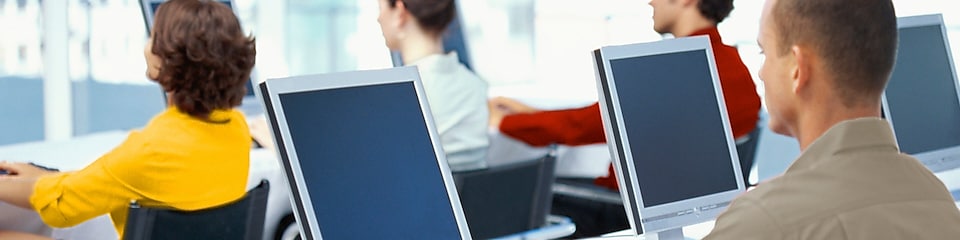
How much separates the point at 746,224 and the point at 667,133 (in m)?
0.86

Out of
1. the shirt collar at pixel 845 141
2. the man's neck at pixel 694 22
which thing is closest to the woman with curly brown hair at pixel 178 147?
the man's neck at pixel 694 22

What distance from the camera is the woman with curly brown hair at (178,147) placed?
7.43ft

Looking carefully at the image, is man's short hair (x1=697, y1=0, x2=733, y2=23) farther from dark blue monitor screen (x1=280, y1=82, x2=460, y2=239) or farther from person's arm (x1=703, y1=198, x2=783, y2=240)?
person's arm (x1=703, y1=198, x2=783, y2=240)

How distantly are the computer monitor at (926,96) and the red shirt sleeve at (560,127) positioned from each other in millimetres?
711

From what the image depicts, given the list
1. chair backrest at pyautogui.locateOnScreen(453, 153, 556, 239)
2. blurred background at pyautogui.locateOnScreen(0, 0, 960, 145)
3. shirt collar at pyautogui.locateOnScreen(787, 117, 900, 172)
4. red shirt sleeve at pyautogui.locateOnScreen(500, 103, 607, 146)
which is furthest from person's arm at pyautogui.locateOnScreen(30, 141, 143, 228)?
blurred background at pyautogui.locateOnScreen(0, 0, 960, 145)

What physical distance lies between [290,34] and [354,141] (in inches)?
248

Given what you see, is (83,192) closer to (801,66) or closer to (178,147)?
(178,147)

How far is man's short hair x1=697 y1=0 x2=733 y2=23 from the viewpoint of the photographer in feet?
9.23

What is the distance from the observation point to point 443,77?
3002 millimetres

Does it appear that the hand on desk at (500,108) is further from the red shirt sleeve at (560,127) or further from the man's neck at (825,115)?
the man's neck at (825,115)

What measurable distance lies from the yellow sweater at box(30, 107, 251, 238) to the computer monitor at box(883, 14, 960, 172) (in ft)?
4.84

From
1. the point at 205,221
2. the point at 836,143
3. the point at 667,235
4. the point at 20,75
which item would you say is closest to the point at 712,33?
the point at 667,235

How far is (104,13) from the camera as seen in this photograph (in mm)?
6332

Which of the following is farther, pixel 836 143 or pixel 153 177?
pixel 153 177
